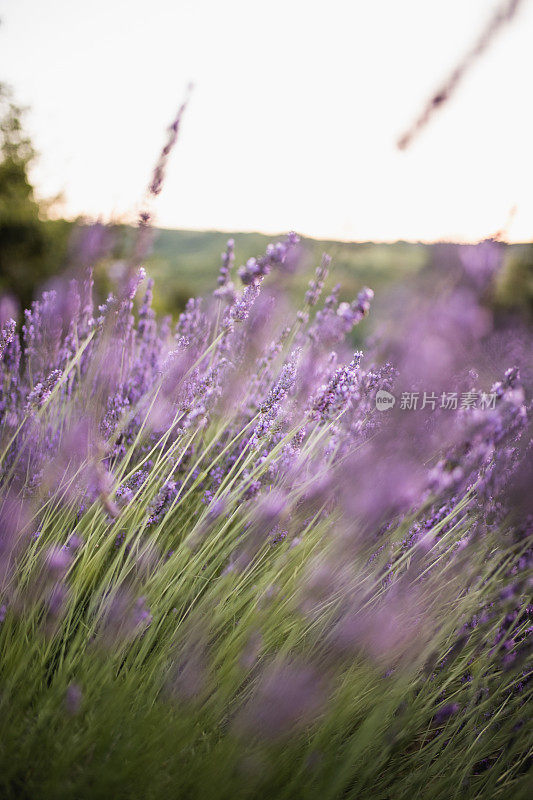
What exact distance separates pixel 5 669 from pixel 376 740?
38.3 inches

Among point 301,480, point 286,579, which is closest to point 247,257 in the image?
point 301,480

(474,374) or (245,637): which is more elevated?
(474,374)

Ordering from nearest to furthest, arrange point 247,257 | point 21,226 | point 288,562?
point 288,562
point 21,226
point 247,257

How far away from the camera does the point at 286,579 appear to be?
1576 mm

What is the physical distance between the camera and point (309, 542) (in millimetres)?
1559

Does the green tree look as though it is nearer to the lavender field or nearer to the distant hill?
the distant hill

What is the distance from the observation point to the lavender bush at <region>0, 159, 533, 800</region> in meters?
1.03

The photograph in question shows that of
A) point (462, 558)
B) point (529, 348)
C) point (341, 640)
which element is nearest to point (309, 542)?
point (341, 640)

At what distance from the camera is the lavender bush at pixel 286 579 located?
3.37ft

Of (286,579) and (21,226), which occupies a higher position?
(21,226)

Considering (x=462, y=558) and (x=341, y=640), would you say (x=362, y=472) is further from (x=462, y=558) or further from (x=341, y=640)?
(x=462, y=558)

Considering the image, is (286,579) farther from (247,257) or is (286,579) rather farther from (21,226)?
(247,257)

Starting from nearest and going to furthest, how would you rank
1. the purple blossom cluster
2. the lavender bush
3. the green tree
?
the lavender bush → the purple blossom cluster → the green tree

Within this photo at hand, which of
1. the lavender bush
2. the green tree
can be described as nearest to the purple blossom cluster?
the lavender bush
